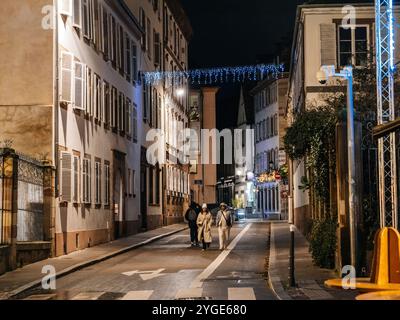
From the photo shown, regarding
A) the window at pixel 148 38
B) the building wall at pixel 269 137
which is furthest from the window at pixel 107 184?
the building wall at pixel 269 137

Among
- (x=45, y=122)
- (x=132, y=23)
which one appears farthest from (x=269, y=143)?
(x=45, y=122)

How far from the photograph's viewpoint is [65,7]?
26.6 m

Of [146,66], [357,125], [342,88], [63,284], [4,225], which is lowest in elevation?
[63,284]

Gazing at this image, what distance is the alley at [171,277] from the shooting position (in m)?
16.2

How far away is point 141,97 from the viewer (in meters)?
43.1

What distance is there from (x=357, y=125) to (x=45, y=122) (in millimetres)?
11624

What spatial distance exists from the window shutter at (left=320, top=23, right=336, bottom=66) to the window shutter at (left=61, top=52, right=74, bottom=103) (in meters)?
9.64

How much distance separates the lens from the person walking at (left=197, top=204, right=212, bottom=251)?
29.1 meters

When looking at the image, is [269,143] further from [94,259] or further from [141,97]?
[94,259]

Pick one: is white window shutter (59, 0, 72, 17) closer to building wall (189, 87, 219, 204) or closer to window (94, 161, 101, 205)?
window (94, 161, 101, 205)

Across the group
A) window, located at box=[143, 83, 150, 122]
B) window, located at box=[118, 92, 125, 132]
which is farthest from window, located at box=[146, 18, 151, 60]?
window, located at box=[118, 92, 125, 132]

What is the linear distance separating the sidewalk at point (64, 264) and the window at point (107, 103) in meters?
5.06

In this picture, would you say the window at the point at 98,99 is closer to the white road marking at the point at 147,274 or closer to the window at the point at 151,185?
the white road marking at the point at 147,274

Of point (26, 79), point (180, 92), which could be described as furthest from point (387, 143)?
point (180, 92)
